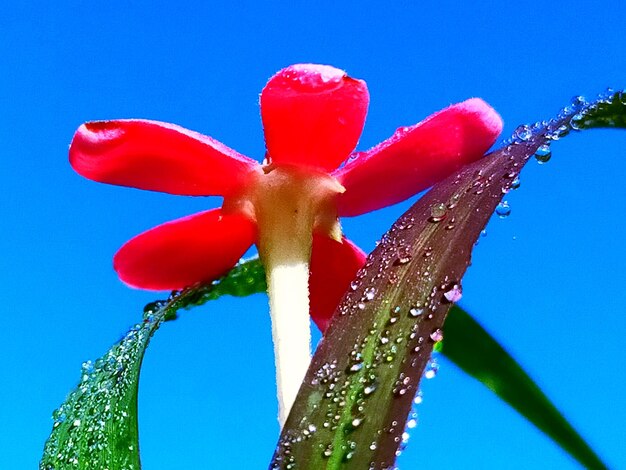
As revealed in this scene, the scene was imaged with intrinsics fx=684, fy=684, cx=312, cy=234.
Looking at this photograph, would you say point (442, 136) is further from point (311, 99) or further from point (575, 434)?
point (575, 434)

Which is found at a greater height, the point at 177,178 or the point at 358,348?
the point at 177,178

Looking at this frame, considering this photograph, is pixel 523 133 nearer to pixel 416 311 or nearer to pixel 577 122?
pixel 577 122

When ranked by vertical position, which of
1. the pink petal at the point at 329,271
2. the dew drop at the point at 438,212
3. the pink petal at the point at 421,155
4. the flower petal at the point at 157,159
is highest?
the pink petal at the point at 421,155

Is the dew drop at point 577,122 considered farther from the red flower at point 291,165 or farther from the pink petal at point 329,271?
the pink petal at point 329,271

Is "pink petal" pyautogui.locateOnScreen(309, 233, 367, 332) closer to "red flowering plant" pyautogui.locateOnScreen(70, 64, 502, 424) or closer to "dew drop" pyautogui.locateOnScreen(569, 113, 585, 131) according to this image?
"red flowering plant" pyautogui.locateOnScreen(70, 64, 502, 424)

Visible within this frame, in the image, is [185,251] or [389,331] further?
[185,251]

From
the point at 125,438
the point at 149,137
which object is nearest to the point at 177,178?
the point at 149,137

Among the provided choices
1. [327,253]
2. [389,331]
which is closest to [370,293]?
[389,331]


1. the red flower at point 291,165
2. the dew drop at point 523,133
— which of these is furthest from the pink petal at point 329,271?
the dew drop at point 523,133
